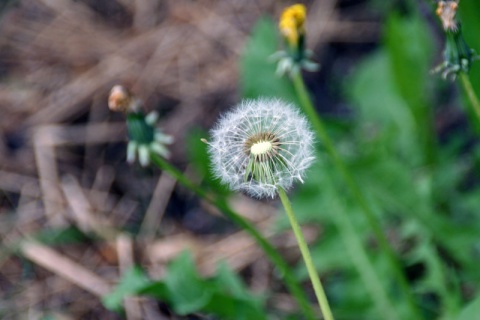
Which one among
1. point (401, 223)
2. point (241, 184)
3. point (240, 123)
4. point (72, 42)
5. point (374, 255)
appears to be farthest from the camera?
point (72, 42)

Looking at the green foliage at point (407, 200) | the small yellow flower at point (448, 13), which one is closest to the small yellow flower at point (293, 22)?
the small yellow flower at point (448, 13)

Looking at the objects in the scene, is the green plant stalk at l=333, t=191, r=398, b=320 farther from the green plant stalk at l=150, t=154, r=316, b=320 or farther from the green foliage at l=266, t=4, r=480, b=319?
the green plant stalk at l=150, t=154, r=316, b=320

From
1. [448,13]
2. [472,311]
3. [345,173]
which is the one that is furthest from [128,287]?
[448,13]

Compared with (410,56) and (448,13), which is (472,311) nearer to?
(448,13)

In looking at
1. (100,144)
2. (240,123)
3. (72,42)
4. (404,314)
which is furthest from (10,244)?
(240,123)

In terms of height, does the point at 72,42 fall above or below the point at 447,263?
above

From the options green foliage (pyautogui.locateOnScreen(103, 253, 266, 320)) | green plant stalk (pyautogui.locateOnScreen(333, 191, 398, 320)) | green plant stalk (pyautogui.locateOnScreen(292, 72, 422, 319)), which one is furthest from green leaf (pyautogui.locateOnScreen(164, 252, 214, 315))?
green plant stalk (pyautogui.locateOnScreen(333, 191, 398, 320))

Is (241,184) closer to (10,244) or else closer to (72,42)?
(10,244)
